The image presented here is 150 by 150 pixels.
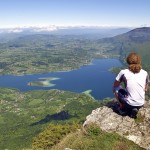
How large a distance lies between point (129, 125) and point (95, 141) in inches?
133

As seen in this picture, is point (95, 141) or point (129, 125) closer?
point (95, 141)

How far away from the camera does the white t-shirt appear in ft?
72.7

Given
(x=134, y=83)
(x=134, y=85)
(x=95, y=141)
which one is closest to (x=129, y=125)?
(x=95, y=141)

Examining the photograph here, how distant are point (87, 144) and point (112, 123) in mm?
3181

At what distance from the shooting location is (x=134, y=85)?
22.2 m

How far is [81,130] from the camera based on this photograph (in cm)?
2491

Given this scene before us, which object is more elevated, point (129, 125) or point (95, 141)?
point (129, 125)

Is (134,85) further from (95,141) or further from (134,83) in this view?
(95,141)

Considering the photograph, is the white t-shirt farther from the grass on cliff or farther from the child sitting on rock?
the grass on cliff

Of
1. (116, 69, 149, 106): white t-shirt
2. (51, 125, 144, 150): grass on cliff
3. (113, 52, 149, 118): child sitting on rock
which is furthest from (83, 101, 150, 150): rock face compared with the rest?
(116, 69, 149, 106): white t-shirt

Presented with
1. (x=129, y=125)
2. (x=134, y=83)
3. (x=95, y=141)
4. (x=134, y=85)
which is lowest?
(x=95, y=141)

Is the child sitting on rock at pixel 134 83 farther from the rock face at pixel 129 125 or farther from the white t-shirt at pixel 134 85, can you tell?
the rock face at pixel 129 125

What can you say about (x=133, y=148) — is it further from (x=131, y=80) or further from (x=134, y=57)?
(x=134, y=57)

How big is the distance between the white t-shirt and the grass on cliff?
302 centimetres
